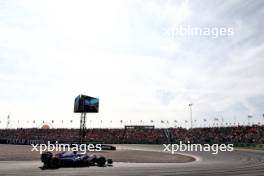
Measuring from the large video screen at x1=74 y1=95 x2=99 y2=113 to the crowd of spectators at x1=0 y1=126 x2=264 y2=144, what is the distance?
17.9 m

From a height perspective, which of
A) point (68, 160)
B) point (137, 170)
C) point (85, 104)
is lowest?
point (137, 170)

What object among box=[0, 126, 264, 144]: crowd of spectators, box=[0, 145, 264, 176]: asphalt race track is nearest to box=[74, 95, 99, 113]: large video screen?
box=[0, 126, 264, 144]: crowd of spectators

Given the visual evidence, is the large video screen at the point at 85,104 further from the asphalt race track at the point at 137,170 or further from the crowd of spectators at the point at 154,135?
the asphalt race track at the point at 137,170

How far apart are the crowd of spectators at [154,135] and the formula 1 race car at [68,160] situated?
3671cm

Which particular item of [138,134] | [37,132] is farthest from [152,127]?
[37,132]

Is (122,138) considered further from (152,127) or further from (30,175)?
(30,175)

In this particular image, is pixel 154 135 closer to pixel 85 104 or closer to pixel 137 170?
pixel 85 104

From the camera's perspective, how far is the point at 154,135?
3049 inches

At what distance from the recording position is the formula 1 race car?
2158cm

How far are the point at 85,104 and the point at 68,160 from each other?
2149 centimetres

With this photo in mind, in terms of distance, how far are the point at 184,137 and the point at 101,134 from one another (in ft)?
74.7

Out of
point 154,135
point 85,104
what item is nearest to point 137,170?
point 85,104

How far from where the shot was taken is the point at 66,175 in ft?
56.0

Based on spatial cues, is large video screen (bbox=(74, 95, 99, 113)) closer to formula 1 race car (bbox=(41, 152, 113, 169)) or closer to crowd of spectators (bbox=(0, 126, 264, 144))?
crowd of spectators (bbox=(0, 126, 264, 144))
